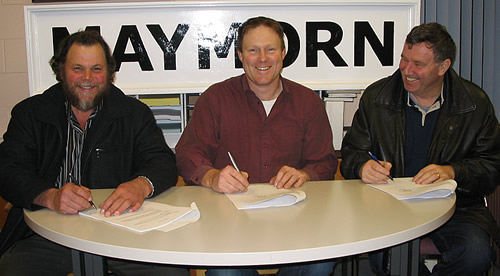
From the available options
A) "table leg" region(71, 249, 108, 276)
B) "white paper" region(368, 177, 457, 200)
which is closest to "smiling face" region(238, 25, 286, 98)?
"white paper" region(368, 177, 457, 200)

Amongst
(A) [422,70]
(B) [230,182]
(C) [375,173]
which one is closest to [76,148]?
(B) [230,182]

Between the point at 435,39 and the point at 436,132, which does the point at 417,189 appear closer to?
the point at 436,132

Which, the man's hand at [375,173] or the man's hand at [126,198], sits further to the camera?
the man's hand at [375,173]

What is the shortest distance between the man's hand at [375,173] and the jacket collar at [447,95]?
17.1 inches

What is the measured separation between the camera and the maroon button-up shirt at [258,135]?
6.91 ft

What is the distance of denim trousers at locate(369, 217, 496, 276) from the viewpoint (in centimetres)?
177

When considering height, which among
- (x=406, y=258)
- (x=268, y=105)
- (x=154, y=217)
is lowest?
(x=406, y=258)

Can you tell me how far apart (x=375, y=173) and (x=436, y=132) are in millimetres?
460

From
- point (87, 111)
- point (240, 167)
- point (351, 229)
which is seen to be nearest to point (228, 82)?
point (240, 167)

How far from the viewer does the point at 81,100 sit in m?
1.96

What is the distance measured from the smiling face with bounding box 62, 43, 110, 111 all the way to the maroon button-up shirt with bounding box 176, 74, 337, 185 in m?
0.44

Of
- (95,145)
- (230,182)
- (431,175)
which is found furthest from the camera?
(95,145)

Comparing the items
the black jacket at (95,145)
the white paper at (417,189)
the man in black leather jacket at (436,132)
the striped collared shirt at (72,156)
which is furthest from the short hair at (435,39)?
the striped collared shirt at (72,156)

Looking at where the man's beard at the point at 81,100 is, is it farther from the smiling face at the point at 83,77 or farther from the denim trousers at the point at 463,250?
the denim trousers at the point at 463,250
